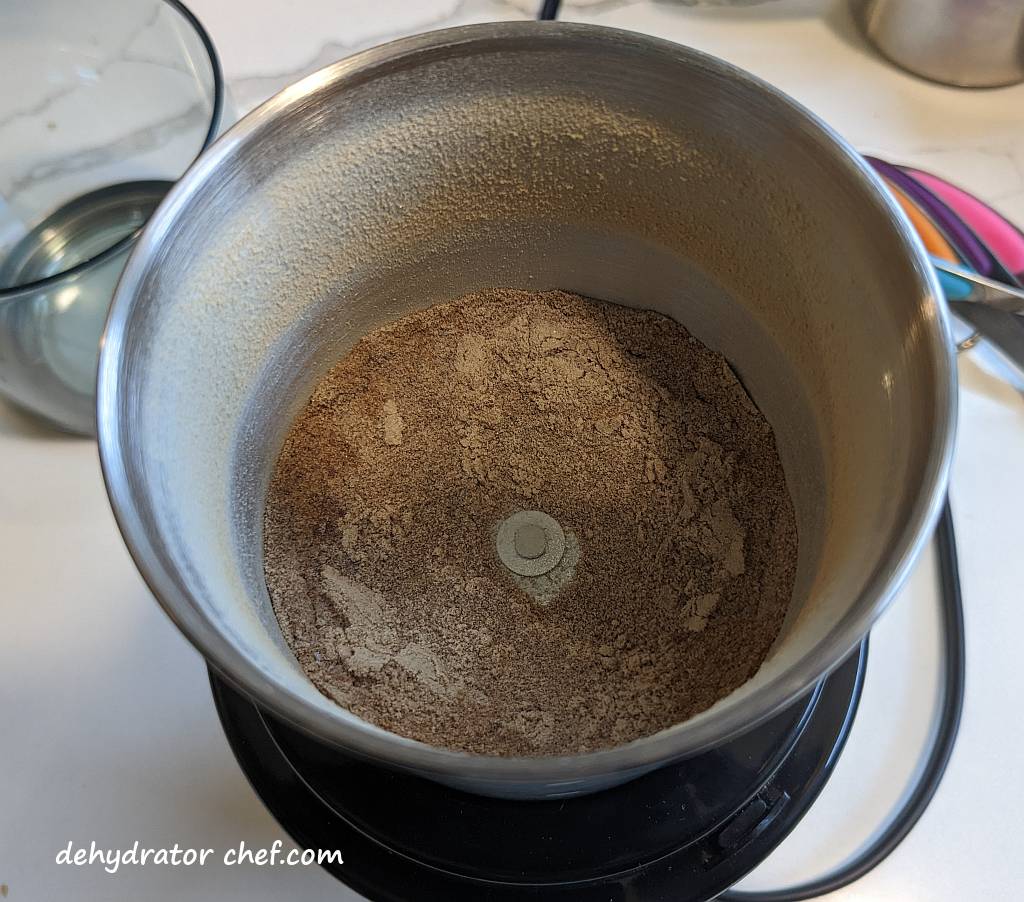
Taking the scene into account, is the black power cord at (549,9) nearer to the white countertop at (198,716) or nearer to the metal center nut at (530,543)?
the white countertop at (198,716)

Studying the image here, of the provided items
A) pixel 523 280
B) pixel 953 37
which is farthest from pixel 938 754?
pixel 953 37

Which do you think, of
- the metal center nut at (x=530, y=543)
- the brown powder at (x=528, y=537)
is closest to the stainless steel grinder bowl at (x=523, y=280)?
the brown powder at (x=528, y=537)

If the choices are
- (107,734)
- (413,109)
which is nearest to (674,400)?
(413,109)

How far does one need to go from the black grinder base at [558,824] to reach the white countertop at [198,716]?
6cm

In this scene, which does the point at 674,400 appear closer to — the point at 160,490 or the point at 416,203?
the point at 416,203

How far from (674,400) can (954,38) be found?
0.48 m

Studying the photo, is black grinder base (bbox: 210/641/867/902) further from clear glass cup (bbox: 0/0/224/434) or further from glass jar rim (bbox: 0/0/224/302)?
clear glass cup (bbox: 0/0/224/434)

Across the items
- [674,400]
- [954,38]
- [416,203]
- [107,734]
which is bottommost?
[107,734]

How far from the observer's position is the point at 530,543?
2.12 feet

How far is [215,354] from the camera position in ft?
→ 1.73

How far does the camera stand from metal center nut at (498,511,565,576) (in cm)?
63

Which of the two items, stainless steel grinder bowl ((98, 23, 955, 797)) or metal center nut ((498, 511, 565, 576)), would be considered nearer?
stainless steel grinder bowl ((98, 23, 955, 797))

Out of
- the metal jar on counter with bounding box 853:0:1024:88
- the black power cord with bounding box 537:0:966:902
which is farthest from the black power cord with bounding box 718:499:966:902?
the metal jar on counter with bounding box 853:0:1024:88

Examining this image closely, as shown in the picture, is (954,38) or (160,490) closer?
(160,490)
